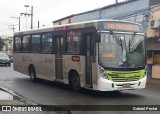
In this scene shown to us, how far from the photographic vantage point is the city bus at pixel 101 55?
12.9 m

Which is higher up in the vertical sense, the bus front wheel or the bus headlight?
the bus headlight

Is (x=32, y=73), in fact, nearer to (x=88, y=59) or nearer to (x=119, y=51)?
(x=88, y=59)

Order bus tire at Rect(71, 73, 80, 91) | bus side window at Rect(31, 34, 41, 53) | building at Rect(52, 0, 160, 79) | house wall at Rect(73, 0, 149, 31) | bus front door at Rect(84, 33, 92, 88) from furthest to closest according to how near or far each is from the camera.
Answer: house wall at Rect(73, 0, 149, 31), building at Rect(52, 0, 160, 79), bus side window at Rect(31, 34, 41, 53), bus tire at Rect(71, 73, 80, 91), bus front door at Rect(84, 33, 92, 88)

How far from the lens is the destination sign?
43.3 ft

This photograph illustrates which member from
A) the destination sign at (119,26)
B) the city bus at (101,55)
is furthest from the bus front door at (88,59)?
the destination sign at (119,26)

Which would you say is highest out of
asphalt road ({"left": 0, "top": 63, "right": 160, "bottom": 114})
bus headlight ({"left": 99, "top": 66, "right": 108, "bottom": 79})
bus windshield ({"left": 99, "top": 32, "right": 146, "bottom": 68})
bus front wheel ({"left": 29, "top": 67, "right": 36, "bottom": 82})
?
bus windshield ({"left": 99, "top": 32, "right": 146, "bottom": 68})

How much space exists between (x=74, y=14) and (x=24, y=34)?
757 inches

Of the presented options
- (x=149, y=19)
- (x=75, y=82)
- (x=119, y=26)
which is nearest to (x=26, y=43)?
(x=75, y=82)

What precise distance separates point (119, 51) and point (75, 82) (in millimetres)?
2636

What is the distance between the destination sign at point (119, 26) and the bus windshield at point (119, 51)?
23cm

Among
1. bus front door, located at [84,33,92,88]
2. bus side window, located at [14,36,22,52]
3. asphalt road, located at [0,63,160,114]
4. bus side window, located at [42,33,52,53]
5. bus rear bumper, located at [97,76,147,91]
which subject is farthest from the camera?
bus side window, located at [14,36,22,52]

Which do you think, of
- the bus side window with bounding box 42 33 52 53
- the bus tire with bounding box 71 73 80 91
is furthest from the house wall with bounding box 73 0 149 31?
the bus tire with bounding box 71 73 80 91

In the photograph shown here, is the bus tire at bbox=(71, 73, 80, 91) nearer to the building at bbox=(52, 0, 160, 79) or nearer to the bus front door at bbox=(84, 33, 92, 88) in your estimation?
the bus front door at bbox=(84, 33, 92, 88)

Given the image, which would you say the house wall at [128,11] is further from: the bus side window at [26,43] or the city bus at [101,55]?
the city bus at [101,55]
